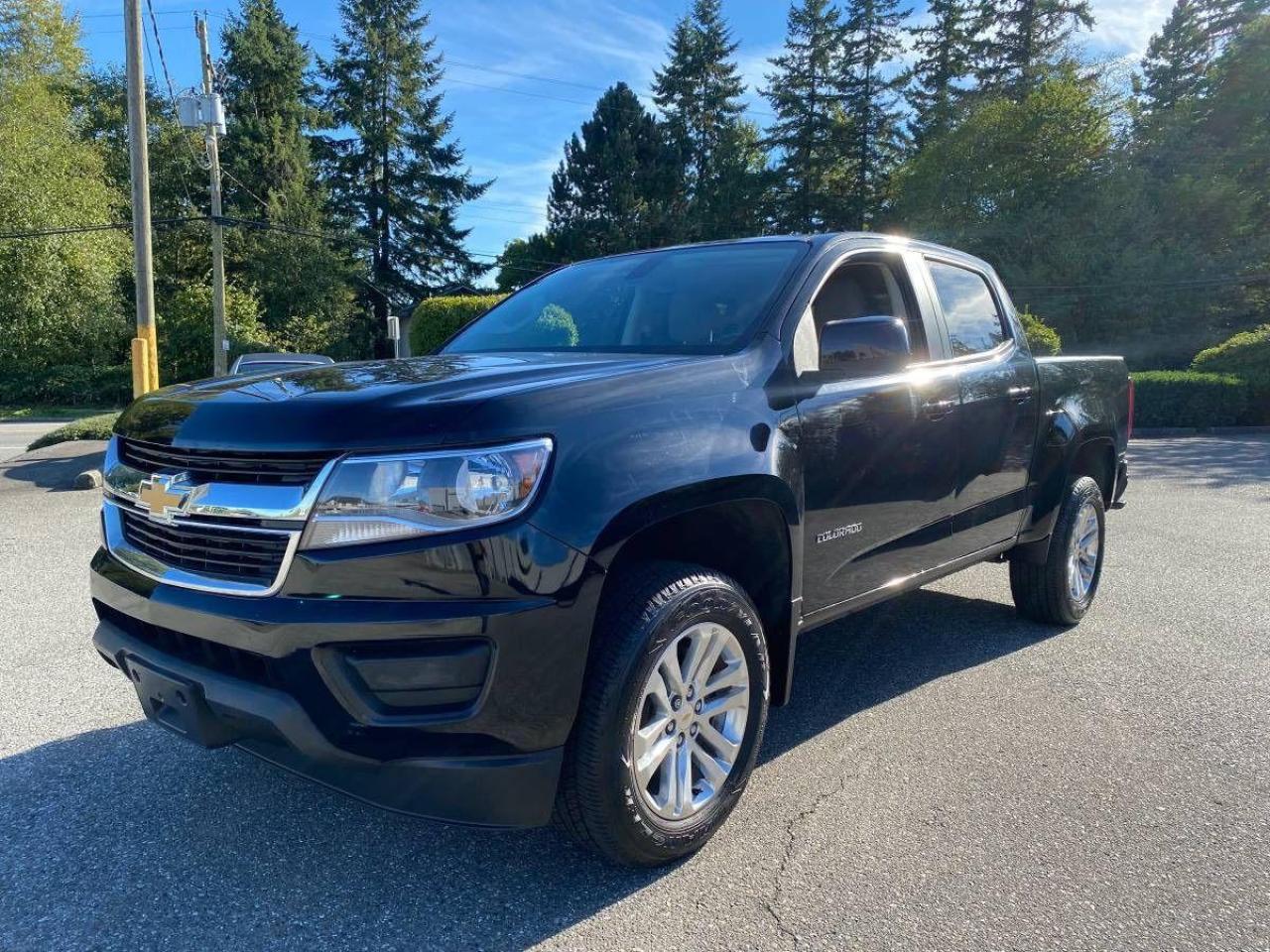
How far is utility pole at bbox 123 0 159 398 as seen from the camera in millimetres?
12836

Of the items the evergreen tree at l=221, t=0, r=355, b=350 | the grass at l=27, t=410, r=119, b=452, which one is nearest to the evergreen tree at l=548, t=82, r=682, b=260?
the evergreen tree at l=221, t=0, r=355, b=350

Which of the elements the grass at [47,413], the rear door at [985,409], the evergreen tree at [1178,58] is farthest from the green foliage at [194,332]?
the evergreen tree at [1178,58]

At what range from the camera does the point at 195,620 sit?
2.18 metres

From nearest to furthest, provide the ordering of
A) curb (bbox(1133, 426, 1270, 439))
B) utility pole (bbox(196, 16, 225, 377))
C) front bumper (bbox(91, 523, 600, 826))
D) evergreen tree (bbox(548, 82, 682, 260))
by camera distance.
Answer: front bumper (bbox(91, 523, 600, 826)) < curb (bbox(1133, 426, 1270, 439)) < utility pole (bbox(196, 16, 225, 377)) < evergreen tree (bbox(548, 82, 682, 260))

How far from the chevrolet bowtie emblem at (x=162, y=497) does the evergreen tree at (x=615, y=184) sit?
39.5 m

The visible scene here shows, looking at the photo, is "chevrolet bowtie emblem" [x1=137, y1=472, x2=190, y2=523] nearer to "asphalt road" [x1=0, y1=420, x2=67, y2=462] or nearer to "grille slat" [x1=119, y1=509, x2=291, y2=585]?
"grille slat" [x1=119, y1=509, x2=291, y2=585]

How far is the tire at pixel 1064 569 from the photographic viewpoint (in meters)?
4.53

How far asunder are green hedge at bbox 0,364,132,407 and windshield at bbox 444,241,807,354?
31349 mm

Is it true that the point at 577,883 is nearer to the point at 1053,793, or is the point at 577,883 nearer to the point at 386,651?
the point at 386,651

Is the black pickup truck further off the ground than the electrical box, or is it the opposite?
the electrical box

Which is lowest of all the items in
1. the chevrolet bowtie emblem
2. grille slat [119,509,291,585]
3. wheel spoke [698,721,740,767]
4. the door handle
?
wheel spoke [698,721,740,767]

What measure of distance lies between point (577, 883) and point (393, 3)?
48.2m

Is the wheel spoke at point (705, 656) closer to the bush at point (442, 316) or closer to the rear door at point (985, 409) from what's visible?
the rear door at point (985, 409)

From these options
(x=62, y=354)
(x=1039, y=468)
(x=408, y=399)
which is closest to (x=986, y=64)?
(x=62, y=354)
